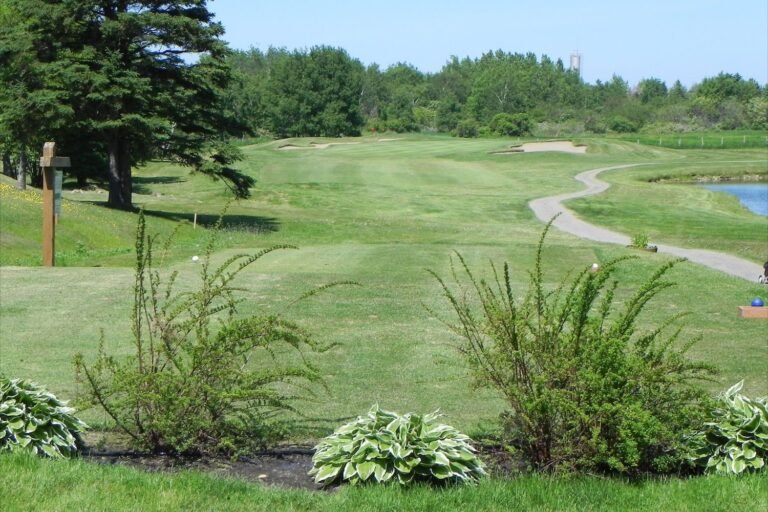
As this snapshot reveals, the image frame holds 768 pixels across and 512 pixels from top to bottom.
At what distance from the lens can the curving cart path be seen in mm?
23756

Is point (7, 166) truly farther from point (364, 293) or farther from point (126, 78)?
point (364, 293)

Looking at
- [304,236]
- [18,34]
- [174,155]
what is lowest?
[304,236]

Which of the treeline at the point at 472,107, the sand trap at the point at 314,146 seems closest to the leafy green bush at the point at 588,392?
the sand trap at the point at 314,146

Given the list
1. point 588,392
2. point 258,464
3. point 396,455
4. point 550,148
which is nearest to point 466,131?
point 550,148

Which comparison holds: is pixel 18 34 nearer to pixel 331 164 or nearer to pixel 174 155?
pixel 174 155

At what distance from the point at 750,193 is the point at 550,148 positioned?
25.9 metres

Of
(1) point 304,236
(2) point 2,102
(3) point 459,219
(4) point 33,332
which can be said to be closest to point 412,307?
(4) point 33,332

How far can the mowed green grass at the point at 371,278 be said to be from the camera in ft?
30.7

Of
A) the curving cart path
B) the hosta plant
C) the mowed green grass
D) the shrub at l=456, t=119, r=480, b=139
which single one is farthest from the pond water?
the shrub at l=456, t=119, r=480, b=139

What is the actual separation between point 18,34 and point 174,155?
255 inches

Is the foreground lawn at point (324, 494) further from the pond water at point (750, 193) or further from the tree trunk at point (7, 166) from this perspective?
the tree trunk at point (7, 166)

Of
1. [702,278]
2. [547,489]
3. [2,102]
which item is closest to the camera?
[547,489]

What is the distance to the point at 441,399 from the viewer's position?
8602 mm

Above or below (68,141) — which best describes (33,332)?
below
